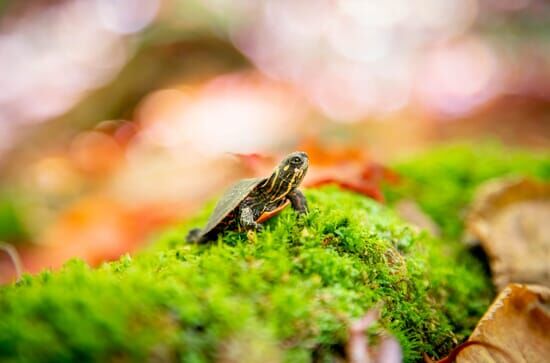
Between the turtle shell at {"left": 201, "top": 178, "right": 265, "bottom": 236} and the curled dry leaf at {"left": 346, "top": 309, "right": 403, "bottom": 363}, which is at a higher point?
the turtle shell at {"left": 201, "top": 178, "right": 265, "bottom": 236}

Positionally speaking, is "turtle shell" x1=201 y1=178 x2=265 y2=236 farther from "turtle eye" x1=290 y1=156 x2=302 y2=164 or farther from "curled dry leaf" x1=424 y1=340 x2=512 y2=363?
"curled dry leaf" x1=424 y1=340 x2=512 y2=363

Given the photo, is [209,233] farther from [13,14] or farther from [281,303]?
[13,14]

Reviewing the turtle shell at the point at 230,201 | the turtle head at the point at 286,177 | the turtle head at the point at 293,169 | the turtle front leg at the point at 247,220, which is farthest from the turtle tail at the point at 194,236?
the turtle head at the point at 293,169

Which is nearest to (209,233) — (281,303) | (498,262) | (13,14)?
(281,303)

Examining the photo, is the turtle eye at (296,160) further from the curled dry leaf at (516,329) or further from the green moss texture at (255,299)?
the curled dry leaf at (516,329)

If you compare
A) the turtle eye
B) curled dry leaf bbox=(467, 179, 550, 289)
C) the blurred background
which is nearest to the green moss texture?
the turtle eye

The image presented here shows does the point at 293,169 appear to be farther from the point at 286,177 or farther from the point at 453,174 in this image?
the point at 453,174
